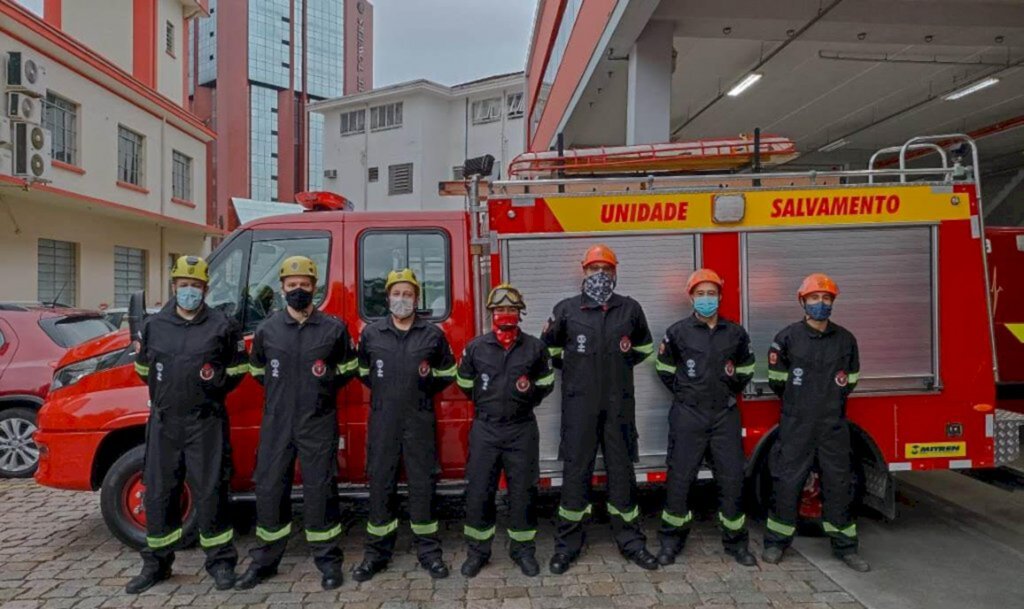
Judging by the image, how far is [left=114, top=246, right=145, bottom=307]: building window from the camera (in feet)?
57.0

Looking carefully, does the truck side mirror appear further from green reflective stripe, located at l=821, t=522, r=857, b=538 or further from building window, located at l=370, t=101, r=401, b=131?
building window, located at l=370, t=101, r=401, b=131

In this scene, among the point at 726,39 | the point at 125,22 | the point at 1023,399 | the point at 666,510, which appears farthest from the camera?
the point at 125,22

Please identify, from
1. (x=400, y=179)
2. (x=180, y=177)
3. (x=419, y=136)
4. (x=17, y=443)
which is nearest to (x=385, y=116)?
(x=419, y=136)

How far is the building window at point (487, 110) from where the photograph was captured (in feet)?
107

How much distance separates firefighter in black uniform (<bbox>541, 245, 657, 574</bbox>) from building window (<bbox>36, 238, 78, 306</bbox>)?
13598 mm

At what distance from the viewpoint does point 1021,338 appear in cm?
674

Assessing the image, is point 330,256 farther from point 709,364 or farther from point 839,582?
point 839,582

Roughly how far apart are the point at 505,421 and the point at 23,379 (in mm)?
5300

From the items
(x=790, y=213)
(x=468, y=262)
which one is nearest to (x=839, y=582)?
(x=790, y=213)

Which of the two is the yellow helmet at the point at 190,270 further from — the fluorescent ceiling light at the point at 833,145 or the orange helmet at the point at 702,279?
the fluorescent ceiling light at the point at 833,145

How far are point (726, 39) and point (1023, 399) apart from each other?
580 cm

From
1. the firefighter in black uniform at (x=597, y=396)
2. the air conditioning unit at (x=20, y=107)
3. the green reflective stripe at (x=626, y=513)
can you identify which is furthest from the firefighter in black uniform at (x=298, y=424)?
the air conditioning unit at (x=20, y=107)

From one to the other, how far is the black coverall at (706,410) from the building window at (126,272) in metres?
16.2

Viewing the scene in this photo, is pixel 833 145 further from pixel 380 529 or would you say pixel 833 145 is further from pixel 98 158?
pixel 98 158
